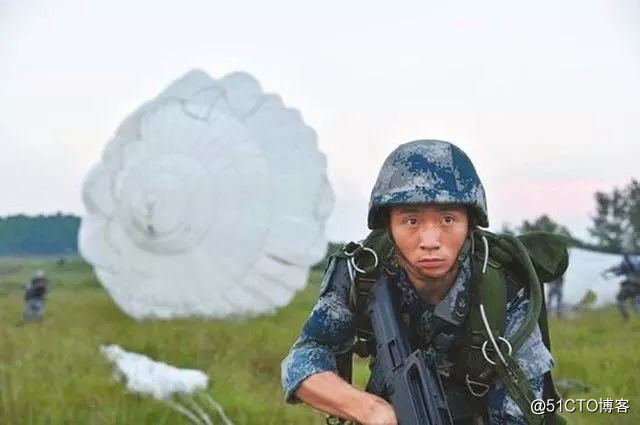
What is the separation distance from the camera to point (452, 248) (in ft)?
6.38

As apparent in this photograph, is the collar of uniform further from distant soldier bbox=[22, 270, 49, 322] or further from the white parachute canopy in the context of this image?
distant soldier bbox=[22, 270, 49, 322]

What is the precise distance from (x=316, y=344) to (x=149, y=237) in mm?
8872

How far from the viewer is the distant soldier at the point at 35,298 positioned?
431 inches

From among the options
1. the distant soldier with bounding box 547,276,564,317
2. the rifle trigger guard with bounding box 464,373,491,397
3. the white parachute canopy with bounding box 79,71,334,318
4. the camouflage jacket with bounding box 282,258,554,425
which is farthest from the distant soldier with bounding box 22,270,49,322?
the rifle trigger guard with bounding box 464,373,491,397

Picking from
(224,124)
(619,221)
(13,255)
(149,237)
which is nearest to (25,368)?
(149,237)

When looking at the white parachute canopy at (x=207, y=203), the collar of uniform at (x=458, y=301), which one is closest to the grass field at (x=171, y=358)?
the white parachute canopy at (x=207, y=203)

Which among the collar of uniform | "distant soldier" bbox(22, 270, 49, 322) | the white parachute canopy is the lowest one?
"distant soldier" bbox(22, 270, 49, 322)

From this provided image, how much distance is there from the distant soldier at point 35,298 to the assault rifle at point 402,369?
358 inches

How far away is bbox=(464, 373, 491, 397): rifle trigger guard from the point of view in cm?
200

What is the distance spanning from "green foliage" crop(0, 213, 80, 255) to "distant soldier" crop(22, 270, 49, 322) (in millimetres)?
1455

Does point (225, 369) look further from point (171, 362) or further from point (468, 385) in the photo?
point (468, 385)

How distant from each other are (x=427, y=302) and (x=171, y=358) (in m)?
6.15

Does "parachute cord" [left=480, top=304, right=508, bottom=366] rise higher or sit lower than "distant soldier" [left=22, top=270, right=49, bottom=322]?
higher

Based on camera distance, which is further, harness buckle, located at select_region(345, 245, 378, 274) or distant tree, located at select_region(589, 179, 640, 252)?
distant tree, located at select_region(589, 179, 640, 252)
